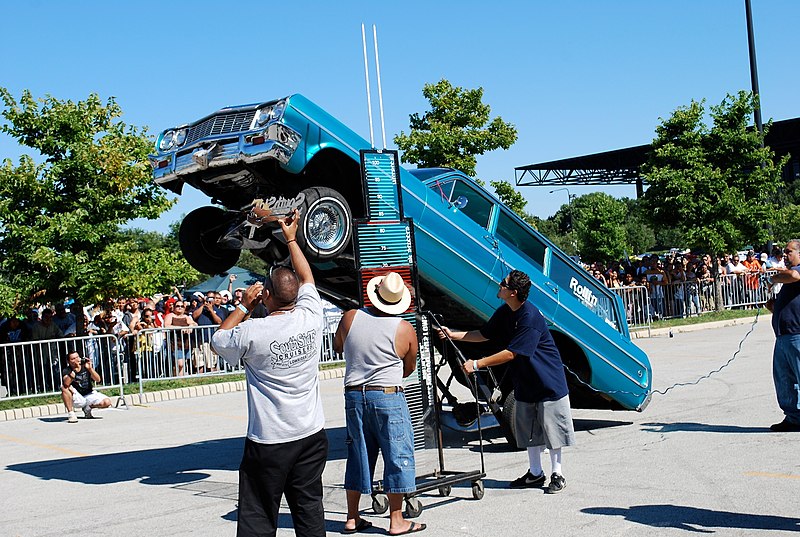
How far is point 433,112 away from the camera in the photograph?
25250 mm

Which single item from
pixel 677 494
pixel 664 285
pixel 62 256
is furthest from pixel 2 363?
pixel 664 285

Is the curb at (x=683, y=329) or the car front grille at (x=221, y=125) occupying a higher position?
the car front grille at (x=221, y=125)

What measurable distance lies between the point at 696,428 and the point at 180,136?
20.2 feet

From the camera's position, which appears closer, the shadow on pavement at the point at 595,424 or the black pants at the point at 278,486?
the black pants at the point at 278,486

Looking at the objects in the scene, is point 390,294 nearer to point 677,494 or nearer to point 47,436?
point 677,494

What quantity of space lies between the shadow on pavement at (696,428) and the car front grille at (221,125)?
5.39 m

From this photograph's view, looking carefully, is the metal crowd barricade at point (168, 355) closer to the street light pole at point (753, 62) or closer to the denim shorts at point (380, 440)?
the denim shorts at point (380, 440)

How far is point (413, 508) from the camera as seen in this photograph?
22.5ft

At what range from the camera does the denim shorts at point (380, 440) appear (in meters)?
6.52

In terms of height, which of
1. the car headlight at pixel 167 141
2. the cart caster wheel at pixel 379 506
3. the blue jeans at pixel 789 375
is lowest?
the cart caster wheel at pixel 379 506

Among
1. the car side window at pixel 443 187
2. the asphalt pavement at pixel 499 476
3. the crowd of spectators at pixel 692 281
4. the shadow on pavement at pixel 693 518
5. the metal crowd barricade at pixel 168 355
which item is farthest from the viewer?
the crowd of spectators at pixel 692 281

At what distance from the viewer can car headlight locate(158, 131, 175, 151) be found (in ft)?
29.5

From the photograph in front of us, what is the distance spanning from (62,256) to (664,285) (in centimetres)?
1574

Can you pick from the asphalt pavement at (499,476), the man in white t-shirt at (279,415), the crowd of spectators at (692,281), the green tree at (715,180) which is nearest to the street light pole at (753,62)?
the green tree at (715,180)
